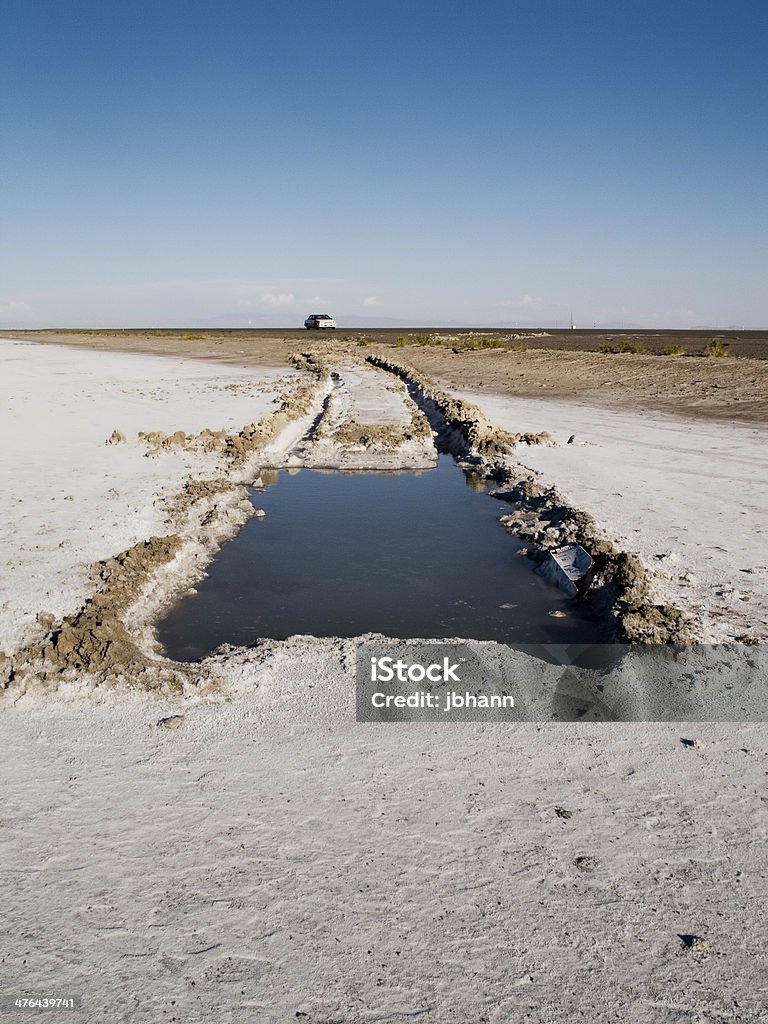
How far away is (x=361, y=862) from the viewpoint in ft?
12.2

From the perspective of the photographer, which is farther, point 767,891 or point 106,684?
point 106,684

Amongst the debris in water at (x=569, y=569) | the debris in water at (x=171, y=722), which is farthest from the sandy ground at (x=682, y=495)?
the debris in water at (x=171, y=722)

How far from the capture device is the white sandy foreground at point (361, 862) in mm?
3029

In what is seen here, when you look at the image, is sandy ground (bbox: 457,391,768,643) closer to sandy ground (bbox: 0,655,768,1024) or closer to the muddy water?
the muddy water

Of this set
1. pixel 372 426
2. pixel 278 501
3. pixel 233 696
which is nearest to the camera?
pixel 233 696

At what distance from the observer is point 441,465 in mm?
14719

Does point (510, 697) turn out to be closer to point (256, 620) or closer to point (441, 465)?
point (256, 620)

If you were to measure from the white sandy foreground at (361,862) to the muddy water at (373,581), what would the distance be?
4.05 feet

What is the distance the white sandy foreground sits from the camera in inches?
119

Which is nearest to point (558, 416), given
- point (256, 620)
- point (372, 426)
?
point (372, 426)

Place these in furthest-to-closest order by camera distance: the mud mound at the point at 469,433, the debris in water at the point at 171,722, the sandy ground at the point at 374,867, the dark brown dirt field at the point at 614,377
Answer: the dark brown dirt field at the point at 614,377, the mud mound at the point at 469,433, the debris in water at the point at 171,722, the sandy ground at the point at 374,867

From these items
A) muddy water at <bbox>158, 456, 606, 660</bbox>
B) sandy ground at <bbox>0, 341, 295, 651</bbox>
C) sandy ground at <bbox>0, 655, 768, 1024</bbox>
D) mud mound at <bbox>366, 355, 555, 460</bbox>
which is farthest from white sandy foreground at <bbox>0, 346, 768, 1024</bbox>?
mud mound at <bbox>366, 355, 555, 460</bbox>

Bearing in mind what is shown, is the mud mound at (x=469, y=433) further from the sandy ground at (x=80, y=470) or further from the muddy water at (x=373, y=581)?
the sandy ground at (x=80, y=470)

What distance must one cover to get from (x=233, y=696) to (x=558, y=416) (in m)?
16.0
